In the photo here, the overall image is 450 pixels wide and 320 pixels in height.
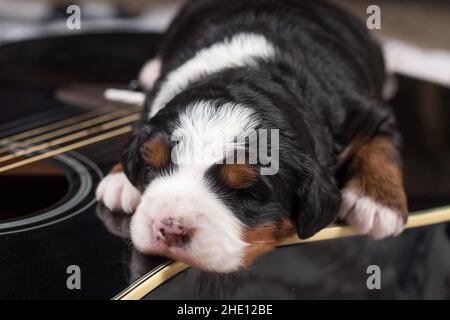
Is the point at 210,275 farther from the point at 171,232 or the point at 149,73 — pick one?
the point at 149,73

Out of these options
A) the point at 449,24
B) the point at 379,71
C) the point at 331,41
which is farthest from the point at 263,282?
the point at 449,24

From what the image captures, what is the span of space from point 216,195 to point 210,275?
293 mm

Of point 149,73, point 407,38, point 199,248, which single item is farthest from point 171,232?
point 407,38

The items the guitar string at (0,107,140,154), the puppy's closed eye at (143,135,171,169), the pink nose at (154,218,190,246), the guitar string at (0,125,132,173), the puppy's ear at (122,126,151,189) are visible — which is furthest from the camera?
the guitar string at (0,107,140,154)

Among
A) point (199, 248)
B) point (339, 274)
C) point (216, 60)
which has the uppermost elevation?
point (216, 60)

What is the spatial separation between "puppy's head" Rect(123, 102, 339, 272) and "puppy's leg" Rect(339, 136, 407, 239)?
20 centimetres

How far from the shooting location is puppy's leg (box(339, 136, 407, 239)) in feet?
6.89

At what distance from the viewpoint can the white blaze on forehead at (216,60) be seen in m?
2.19

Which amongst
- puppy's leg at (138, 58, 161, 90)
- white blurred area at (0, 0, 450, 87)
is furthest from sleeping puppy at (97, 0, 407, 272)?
white blurred area at (0, 0, 450, 87)

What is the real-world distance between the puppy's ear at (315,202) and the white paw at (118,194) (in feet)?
1.65

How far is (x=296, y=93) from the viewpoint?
2.09 meters

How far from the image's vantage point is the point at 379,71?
115 inches

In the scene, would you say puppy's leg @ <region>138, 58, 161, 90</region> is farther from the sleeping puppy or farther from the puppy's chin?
the puppy's chin
